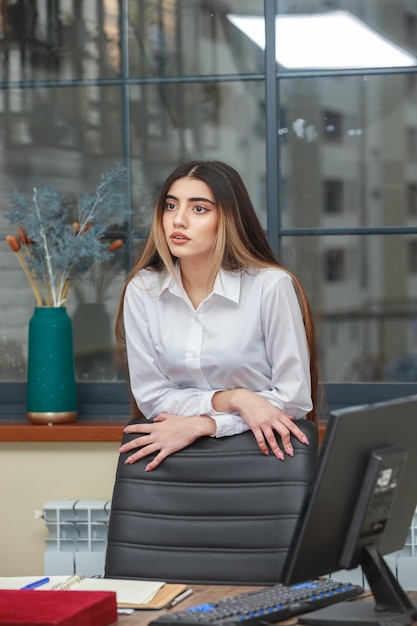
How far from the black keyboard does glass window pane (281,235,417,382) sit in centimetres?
171

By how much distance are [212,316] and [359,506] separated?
93 cm

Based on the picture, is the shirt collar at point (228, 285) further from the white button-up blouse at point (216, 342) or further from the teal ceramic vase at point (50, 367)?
the teal ceramic vase at point (50, 367)

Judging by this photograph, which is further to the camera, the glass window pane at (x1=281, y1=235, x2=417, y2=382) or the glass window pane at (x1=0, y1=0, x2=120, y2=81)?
the glass window pane at (x1=0, y1=0, x2=120, y2=81)

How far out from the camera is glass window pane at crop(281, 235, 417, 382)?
3.52 meters

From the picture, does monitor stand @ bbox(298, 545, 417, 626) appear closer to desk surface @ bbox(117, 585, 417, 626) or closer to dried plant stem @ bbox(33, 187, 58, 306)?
desk surface @ bbox(117, 585, 417, 626)

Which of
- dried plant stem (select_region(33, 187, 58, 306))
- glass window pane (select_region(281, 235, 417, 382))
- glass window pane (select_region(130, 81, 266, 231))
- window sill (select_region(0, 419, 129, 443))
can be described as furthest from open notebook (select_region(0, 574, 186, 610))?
glass window pane (select_region(130, 81, 266, 231))

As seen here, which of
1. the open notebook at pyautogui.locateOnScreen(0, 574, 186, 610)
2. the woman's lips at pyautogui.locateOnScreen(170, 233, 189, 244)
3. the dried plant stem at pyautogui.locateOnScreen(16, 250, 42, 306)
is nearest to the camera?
the open notebook at pyautogui.locateOnScreen(0, 574, 186, 610)

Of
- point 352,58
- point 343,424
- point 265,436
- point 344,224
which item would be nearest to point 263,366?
point 265,436

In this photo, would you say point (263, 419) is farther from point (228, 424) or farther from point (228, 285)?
point (228, 285)

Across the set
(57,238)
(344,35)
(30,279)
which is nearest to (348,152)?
(344,35)

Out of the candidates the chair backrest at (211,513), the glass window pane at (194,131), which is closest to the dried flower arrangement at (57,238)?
the glass window pane at (194,131)

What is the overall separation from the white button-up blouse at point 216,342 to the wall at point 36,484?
0.89 metres

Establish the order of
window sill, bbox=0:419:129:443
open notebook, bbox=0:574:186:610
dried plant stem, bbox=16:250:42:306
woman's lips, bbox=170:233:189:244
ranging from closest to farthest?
1. open notebook, bbox=0:574:186:610
2. woman's lips, bbox=170:233:189:244
3. window sill, bbox=0:419:129:443
4. dried plant stem, bbox=16:250:42:306

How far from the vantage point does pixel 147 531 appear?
2.27 meters
